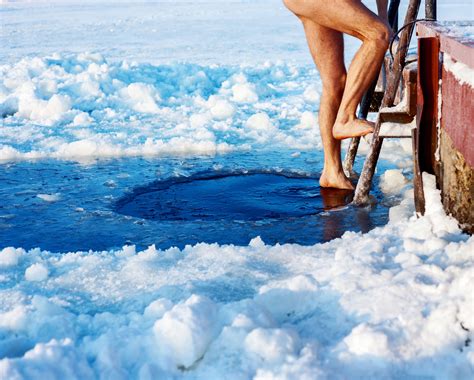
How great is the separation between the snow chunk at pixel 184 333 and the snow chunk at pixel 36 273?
0.86m

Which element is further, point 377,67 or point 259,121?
point 259,121

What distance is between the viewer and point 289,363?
1966 millimetres

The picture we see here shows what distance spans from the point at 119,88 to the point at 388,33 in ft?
16.6

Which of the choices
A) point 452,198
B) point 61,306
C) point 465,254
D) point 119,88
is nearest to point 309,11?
point 452,198

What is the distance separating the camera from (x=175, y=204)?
431cm

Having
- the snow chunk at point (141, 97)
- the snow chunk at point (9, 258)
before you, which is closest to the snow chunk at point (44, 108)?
the snow chunk at point (141, 97)

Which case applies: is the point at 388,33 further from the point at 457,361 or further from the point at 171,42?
the point at 171,42

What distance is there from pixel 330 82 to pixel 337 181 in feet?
2.07

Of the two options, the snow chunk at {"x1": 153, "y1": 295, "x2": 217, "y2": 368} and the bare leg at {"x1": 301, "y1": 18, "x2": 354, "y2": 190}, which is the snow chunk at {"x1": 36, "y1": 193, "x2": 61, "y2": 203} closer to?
the bare leg at {"x1": 301, "y1": 18, "x2": 354, "y2": 190}

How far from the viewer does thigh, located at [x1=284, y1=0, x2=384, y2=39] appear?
3922 mm

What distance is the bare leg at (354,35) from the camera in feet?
12.9

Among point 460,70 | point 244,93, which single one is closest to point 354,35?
point 460,70

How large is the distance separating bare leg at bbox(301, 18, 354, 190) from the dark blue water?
0.39 ft

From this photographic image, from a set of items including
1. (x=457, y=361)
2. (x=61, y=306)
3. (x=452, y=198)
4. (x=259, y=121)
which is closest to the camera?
(x=457, y=361)
